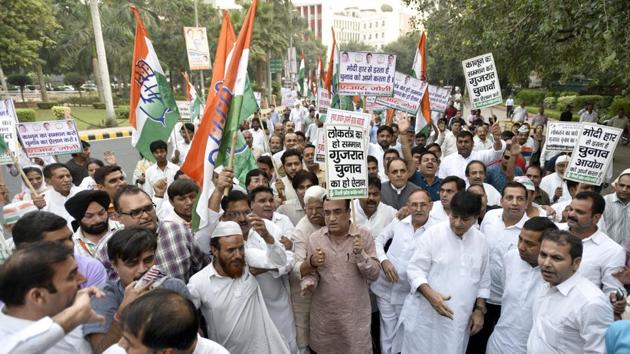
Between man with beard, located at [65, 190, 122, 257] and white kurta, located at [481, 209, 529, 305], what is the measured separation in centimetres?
300

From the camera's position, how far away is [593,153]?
4535 mm

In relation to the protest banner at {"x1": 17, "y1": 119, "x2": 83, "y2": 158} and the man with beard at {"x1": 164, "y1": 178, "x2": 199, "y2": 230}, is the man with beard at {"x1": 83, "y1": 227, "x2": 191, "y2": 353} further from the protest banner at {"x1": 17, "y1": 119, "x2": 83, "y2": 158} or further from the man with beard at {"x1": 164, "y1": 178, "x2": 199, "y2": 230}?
the protest banner at {"x1": 17, "y1": 119, "x2": 83, "y2": 158}

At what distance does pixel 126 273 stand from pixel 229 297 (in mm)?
637

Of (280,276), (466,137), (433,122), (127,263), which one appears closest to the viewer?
(127,263)

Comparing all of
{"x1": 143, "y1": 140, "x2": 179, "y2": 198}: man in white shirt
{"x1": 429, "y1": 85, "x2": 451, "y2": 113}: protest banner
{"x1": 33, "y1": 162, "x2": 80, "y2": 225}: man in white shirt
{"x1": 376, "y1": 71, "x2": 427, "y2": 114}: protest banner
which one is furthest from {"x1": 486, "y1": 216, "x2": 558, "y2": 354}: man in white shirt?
{"x1": 429, "y1": 85, "x2": 451, "y2": 113}: protest banner

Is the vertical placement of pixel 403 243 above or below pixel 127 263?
below

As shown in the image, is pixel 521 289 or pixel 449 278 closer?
pixel 521 289

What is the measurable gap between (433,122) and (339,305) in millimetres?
7251

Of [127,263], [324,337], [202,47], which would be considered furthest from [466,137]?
[202,47]

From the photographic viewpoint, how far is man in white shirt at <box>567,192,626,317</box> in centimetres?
320

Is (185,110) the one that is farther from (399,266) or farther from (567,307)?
(567,307)

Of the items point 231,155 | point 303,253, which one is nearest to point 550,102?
point 303,253

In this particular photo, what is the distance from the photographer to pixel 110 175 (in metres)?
4.75

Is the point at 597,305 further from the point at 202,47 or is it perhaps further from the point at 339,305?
the point at 202,47
